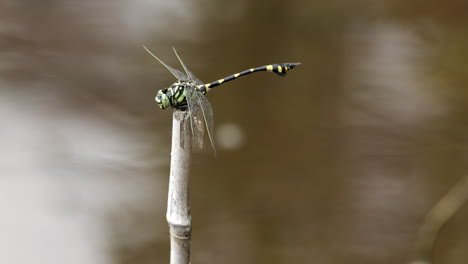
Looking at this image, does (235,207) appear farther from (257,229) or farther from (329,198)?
(329,198)

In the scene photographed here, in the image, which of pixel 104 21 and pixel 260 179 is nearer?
pixel 260 179

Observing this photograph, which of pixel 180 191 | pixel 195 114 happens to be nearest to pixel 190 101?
pixel 195 114

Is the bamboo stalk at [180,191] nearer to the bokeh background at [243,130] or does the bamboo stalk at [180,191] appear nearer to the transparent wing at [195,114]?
the transparent wing at [195,114]

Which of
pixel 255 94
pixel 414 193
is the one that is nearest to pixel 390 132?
pixel 414 193

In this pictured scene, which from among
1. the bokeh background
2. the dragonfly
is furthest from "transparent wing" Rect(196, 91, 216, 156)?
the bokeh background

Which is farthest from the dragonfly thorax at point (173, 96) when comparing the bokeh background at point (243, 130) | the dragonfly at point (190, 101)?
the bokeh background at point (243, 130)

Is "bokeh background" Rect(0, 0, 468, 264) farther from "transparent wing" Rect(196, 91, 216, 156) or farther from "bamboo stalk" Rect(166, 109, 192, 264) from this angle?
"bamboo stalk" Rect(166, 109, 192, 264)
